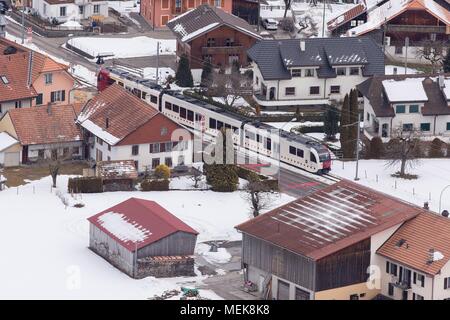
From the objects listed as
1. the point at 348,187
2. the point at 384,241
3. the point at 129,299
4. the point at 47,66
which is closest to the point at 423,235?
the point at 384,241

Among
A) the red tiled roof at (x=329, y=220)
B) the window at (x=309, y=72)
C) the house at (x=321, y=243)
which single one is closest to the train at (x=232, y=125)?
the window at (x=309, y=72)

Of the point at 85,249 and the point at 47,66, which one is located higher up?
the point at 47,66

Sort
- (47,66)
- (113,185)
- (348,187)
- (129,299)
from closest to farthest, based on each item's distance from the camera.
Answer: (129,299) → (348,187) → (113,185) → (47,66)

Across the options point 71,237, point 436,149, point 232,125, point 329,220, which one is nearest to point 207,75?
point 232,125

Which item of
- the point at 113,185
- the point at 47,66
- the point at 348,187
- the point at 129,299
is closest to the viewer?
the point at 129,299

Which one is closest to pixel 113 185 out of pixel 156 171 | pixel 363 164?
pixel 156 171

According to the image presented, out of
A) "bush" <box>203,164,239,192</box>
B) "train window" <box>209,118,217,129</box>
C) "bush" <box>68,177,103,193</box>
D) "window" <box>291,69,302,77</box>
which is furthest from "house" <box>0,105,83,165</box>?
"window" <box>291,69,302,77</box>

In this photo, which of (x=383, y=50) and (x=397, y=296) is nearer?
(x=397, y=296)

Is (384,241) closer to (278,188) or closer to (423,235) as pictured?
(423,235)
